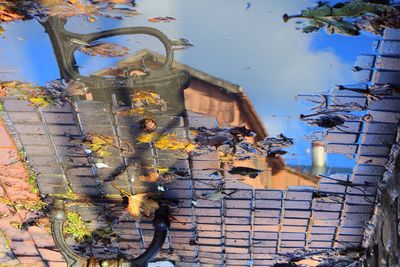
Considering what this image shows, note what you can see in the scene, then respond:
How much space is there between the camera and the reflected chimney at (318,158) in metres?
2.27

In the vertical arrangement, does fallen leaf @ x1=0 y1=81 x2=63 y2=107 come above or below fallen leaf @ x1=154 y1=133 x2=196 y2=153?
above

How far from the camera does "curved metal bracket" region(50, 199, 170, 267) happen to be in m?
2.62

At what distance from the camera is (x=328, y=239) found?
280cm

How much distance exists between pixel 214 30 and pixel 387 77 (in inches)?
28.9

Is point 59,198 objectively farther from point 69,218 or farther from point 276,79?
point 276,79

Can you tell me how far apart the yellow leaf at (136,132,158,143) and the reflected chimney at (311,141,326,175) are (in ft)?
2.49

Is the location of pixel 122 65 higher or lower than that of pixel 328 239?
higher

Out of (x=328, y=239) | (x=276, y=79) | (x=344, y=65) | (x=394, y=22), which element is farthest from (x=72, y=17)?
(x=328, y=239)

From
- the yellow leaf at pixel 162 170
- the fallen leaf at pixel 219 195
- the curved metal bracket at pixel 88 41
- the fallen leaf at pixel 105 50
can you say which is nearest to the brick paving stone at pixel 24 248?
the yellow leaf at pixel 162 170

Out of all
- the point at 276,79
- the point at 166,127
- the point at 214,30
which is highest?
the point at 214,30

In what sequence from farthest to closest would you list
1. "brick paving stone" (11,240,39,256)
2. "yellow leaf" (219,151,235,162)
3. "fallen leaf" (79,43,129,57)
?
"brick paving stone" (11,240,39,256)
"yellow leaf" (219,151,235,162)
"fallen leaf" (79,43,129,57)

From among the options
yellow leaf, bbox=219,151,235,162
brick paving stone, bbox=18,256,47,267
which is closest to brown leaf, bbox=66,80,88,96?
yellow leaf, bbox=219,151,235,162

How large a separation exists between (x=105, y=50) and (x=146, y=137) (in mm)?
520

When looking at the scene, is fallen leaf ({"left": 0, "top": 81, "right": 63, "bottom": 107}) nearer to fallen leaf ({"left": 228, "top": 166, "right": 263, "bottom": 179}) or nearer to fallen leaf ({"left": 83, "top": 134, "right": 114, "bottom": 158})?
fallen leaf ({"left": 83, "top": 134, "right": 114, "bottom": 158})
